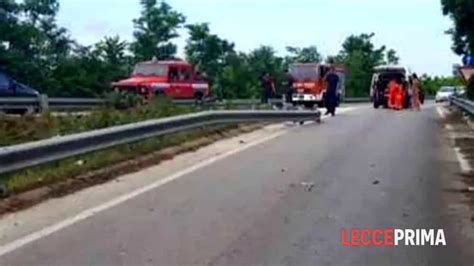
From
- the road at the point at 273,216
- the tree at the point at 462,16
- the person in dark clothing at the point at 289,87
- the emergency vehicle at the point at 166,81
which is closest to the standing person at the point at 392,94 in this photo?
the person in dark clothing at the point at 289,87

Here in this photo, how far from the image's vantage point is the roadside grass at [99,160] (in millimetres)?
13630

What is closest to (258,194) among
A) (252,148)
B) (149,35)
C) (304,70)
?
(252,148)

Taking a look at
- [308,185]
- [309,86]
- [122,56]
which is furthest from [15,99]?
[122,56]

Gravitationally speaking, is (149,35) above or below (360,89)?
above

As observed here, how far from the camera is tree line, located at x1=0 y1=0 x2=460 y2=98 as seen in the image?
53.9 meters

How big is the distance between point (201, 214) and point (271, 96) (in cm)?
3290

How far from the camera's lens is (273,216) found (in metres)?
11.2

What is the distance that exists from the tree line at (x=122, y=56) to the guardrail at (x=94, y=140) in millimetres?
22865

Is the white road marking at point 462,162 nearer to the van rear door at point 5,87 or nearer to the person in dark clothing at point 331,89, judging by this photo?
the person in dark clothing at point 331,89

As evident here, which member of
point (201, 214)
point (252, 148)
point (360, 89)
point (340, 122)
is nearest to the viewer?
→ point (201, 214)

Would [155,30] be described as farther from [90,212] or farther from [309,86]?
[90,212]

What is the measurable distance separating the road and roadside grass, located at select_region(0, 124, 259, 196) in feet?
3.57

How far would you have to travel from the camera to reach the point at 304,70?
4847cm

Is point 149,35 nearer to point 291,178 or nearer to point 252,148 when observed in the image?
point 252,148
